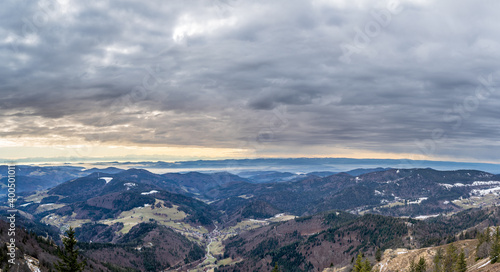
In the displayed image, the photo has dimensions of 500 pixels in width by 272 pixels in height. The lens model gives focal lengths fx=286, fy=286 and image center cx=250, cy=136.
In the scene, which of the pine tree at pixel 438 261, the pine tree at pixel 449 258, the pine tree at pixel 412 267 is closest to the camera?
the pine tree at pixel 449 258

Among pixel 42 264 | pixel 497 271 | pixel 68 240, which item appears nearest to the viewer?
pixel 68 240

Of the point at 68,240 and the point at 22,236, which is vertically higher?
the point at 68,240

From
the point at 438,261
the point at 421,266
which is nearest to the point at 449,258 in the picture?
the point at 438,261

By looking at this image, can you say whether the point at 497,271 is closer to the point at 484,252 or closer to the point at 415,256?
the point at 484,252

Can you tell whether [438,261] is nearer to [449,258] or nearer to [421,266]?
[449,258]

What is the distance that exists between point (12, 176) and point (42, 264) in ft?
226

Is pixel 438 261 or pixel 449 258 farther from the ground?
pixel 449 258

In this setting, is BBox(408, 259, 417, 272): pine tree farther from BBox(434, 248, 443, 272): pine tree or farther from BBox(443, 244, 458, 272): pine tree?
BBox(443, 244, 458, 272): pine tree

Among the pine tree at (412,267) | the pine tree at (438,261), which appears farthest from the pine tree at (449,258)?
the pine tree at (412,267)

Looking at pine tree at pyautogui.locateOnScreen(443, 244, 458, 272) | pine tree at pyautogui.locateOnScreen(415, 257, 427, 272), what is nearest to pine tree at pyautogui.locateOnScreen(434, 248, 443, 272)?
pine tree at pyautogui.locateOnScreen(443, 244, 458, 272)

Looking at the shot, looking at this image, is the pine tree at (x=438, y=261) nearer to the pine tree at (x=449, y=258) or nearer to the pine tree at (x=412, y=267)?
the pine tree at (x=449, y=258)

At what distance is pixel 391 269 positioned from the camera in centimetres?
18775

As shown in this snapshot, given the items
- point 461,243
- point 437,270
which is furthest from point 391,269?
point 461,243

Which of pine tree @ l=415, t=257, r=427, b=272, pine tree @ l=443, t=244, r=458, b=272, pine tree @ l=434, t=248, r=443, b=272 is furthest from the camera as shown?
pine tree @ l=415, t=257, r=427, b=272
